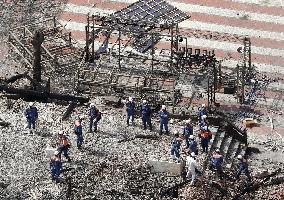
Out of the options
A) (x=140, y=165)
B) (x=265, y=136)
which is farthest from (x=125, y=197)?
(x=265, y=136)

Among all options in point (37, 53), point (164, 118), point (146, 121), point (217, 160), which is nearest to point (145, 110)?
point (146, 121)

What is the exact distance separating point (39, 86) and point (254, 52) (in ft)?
42.9

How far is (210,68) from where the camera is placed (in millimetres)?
60938

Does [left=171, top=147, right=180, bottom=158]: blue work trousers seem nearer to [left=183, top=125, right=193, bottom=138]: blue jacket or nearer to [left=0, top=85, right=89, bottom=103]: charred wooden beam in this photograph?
[left=183, top=125, right=193, bottom=138]: blue jacket

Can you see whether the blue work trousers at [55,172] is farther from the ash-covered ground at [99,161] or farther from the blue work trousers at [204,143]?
the blue work trousers at [204,143]

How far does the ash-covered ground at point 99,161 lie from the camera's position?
4972cm

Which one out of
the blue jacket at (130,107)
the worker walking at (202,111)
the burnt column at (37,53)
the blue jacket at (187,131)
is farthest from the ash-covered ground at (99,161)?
the burnt column at (37,53)

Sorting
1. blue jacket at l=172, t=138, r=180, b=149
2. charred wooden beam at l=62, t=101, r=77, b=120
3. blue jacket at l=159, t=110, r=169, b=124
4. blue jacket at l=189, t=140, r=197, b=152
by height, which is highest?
blue jacket at l=159, t=110, r=169, b=124

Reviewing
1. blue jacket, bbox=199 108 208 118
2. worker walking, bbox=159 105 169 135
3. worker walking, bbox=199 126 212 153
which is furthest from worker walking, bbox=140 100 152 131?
worker walking, bbox=199 126 212 153

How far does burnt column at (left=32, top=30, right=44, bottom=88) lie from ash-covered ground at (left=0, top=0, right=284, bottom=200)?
104 inches

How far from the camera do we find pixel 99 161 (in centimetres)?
5175

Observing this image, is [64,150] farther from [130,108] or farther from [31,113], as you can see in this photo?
[130,108]

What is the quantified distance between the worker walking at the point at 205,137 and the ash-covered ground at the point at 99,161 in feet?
5.64

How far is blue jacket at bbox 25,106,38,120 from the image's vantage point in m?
53.5
